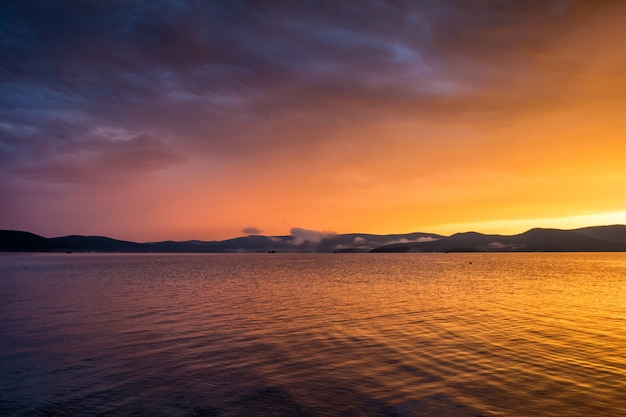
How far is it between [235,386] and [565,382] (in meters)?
15.6

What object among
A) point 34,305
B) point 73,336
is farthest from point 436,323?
point 34,305

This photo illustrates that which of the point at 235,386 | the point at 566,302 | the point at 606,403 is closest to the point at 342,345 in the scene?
the point at 235,386

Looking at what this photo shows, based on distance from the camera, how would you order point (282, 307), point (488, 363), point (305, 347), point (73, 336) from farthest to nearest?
point (282, 307)
point (73, 336)
point (305, 347)
point (488, 363)

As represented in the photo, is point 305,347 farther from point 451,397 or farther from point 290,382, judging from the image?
point 451,397

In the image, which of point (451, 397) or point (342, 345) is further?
point (342, 345)

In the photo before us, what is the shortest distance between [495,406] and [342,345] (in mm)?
12436

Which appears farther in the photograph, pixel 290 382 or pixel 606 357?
pixel 606 357

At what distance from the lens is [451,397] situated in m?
17.5

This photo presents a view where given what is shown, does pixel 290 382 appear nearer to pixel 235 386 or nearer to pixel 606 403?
pixel 235 386

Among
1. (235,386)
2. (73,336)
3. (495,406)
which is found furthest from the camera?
(73,336)

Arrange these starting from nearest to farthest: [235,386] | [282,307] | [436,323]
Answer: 1. [235,386]
2. [436,323]
3. [282,307]

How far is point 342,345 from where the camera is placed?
91.0 feet

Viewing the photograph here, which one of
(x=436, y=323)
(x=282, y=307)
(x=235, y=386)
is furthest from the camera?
(x=282, y=307)

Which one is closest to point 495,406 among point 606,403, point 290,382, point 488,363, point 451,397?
point 451,397
